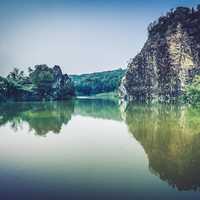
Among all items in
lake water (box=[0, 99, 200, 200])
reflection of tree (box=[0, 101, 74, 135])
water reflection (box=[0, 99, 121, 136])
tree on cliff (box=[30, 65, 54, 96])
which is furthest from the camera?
tree on cliff (box=[30, 65, 54, 96])

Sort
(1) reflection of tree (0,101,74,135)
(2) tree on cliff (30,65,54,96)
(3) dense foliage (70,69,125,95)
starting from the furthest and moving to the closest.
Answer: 1. (3) dense foliage (70,69,125,95)
2. (2) tree on cliff (30,65,54,96)
3. (1) reflection of tree (0,101,74,135)

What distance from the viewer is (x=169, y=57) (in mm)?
66500

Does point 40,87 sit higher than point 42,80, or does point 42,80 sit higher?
point 42,80

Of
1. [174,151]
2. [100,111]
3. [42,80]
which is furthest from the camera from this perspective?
[42,80]

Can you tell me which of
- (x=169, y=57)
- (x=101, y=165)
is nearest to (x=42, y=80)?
(x=169, y=57)

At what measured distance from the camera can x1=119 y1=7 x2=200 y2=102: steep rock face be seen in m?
62.8

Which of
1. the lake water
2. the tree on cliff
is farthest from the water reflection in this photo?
the tree on cliff

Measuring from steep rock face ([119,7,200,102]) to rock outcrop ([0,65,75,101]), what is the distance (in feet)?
66.4

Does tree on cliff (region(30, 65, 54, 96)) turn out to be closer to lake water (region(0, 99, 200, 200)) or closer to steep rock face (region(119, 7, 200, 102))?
steep rock face (region(119, 7, 200, 102))

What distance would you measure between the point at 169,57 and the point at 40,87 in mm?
30457

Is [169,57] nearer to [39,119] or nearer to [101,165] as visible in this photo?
[39,119]

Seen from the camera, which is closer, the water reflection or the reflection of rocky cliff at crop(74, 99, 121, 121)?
the water reflection

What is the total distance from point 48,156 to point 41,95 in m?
68.3

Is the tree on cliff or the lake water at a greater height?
the tree on cliff
